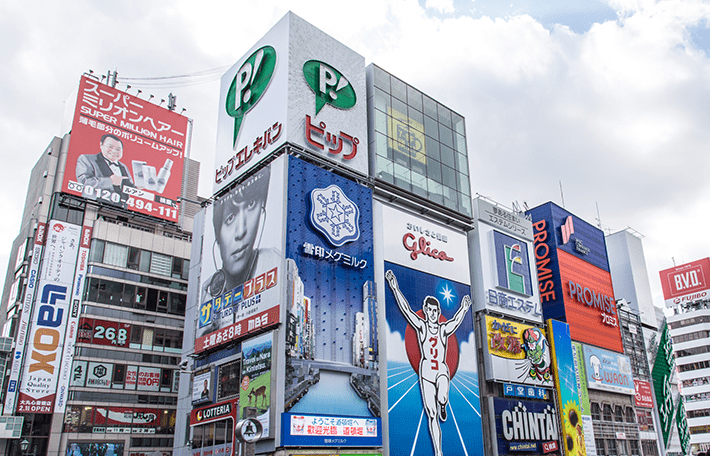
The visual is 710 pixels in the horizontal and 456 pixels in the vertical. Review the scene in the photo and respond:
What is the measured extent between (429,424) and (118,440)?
28.9 meters

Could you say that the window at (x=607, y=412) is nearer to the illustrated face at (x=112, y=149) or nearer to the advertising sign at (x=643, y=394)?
the advertising sign at (x=643, y=394)

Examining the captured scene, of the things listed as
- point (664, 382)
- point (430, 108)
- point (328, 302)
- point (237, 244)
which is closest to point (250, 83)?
point (237, 244)

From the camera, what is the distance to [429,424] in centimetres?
4269

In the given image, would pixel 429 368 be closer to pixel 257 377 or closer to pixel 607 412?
pixel 257 377

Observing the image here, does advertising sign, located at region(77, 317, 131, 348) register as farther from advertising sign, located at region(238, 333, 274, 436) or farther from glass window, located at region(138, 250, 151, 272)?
advertising sign, located at region(238, 333, 274, 436)

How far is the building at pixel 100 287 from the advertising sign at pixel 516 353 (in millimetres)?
30323

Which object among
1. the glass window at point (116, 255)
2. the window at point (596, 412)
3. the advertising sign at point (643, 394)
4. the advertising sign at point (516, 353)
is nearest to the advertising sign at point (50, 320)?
the glass window at point (116, 255)

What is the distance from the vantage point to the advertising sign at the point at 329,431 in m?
34.5

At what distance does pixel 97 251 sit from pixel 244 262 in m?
23.2

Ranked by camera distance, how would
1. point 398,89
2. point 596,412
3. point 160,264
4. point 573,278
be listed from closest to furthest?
point 398,89 < point 596,412 < point 160,264 < point 573,278

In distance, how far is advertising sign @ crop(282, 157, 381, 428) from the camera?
120 ft

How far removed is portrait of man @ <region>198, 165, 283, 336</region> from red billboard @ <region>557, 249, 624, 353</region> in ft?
122

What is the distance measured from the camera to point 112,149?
6109 centimetres

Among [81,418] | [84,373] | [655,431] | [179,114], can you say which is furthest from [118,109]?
[655,431]
